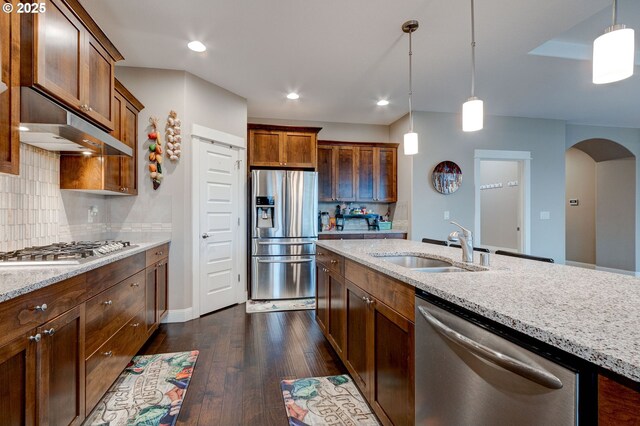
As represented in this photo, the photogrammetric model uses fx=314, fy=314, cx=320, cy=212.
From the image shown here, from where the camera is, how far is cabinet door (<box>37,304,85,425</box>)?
50.2 inches

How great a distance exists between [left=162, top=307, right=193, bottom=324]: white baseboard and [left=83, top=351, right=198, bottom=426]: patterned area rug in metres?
0.79

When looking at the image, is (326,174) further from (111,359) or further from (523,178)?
(111,359)

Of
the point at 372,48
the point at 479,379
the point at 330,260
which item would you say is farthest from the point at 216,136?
the point at 479,379

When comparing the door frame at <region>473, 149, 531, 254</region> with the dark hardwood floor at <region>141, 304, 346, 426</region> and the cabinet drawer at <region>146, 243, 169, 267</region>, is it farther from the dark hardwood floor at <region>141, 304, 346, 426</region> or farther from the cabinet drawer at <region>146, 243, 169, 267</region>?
the cabinet drawer at <region>146, 243, 169, 267</region>

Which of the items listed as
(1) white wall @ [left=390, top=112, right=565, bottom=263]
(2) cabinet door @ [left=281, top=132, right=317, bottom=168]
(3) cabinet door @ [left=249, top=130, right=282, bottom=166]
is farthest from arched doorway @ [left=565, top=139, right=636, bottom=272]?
(3) cabinet door @ [left=249, top=130, right=282, bottom=166]

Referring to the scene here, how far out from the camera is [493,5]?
2.34 m

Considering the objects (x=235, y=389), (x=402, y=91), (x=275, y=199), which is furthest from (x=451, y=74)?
(x=235, y=389)

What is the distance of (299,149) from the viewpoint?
4.56 meters

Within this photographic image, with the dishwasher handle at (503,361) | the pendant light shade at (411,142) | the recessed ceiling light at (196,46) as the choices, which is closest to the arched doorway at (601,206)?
the pendant light shade at (411,142)

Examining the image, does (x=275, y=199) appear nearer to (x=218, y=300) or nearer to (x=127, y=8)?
(x=218, y=300)

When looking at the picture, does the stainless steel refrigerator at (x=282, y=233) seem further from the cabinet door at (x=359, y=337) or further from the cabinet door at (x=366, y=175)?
the cabinet door at (x=359, y=337)

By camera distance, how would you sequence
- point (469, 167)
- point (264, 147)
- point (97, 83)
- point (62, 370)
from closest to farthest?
point (62, 370) → point (97, 83) → point (264, 147) → point (469, 167)

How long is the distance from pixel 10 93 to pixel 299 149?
3.34 meters

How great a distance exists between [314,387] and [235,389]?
0.52 meters
